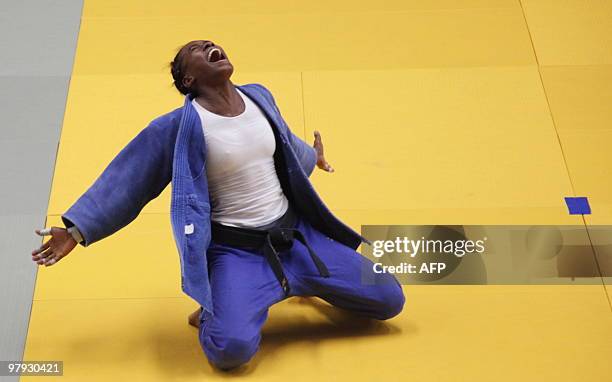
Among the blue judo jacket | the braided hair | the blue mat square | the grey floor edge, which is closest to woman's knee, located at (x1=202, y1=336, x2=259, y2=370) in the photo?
the blue judo jacket

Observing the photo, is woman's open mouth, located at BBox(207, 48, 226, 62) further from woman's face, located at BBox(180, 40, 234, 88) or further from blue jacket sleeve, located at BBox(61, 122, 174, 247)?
blue jacket sleeve, located at BBox(61, 122, 174, 247)

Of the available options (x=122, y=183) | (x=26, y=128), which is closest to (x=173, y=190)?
(x=122, y=183)

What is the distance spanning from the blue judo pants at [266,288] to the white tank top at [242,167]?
0.46 feet

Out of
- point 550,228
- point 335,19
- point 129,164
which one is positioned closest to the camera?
point 129,164

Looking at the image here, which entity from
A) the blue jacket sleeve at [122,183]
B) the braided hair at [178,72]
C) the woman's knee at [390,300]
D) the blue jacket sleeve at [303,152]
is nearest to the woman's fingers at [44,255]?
the blue jacket sleeve at [122,183]

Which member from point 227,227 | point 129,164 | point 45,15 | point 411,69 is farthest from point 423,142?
point 45,15

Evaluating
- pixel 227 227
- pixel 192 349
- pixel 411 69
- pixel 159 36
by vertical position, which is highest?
pixel 159 36

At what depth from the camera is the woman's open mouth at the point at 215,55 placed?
3.43 m

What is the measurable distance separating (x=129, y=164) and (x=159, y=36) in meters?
2.32

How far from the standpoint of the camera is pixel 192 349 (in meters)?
3.64

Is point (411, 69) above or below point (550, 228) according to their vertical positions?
above

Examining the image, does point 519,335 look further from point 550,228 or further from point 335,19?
point 335,19

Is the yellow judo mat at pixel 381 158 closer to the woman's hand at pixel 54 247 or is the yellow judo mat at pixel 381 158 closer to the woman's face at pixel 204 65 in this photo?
the woman's hand at pixel 54 247

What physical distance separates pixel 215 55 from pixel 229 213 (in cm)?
61
